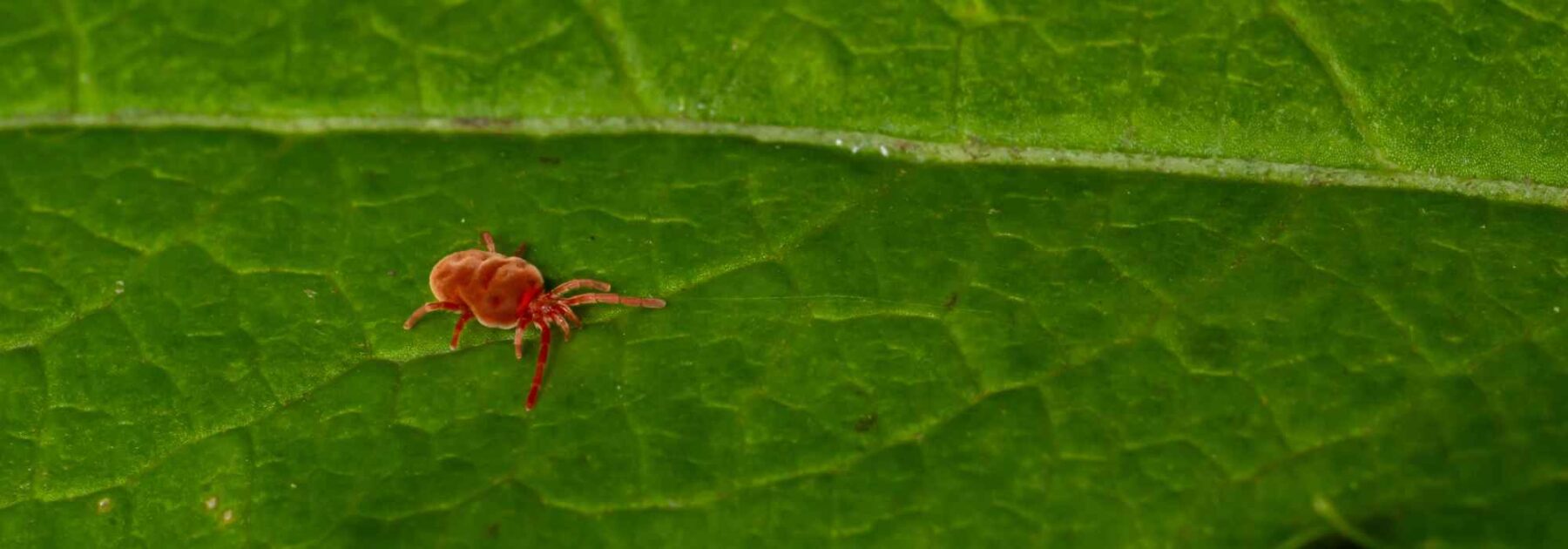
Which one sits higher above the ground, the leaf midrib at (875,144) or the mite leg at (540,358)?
the leaf midrib at (875,144)

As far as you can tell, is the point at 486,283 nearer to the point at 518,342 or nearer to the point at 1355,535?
the point at 518,342

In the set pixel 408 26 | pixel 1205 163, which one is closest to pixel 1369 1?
pixel 1205 163

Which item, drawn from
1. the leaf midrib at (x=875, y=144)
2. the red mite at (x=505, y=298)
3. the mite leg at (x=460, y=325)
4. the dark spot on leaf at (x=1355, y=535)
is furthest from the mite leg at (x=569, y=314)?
the dark spot on leaf at (x=1355, y=535)

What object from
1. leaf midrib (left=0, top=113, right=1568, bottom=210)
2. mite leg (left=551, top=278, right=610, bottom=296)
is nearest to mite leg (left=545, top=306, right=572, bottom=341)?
mite leg (left=551, top=278, right=610, bottom=296)

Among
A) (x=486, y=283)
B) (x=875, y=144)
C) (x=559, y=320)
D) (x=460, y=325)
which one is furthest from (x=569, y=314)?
(x=875, y=144)

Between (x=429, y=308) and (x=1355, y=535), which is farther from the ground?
(x=1355, y=535)

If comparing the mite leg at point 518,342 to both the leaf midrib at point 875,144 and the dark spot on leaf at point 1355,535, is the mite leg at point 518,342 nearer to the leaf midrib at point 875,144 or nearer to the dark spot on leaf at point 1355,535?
the leaf midrib at point 875,144
